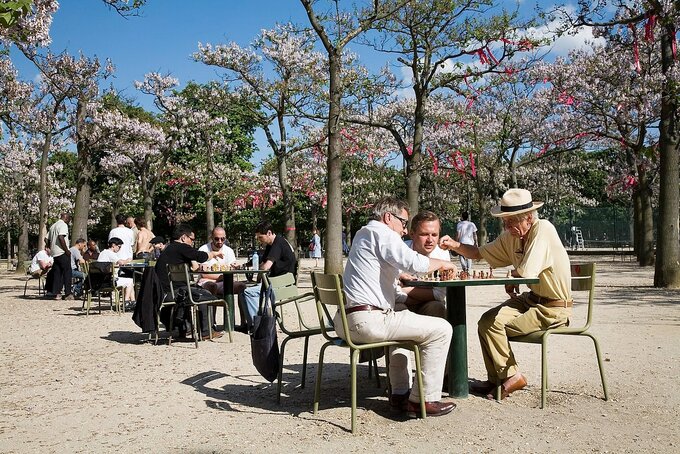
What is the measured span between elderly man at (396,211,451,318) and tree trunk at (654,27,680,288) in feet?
37.3

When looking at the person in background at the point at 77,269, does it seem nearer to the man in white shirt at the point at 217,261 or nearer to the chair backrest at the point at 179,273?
the man in white shirt at the point at 217,261

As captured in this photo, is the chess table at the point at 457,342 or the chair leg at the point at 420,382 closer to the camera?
the chair leg at the point at 420,382

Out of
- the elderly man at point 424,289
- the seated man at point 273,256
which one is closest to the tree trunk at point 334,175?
the seated man at point 273,256

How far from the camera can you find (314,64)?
73.5ft

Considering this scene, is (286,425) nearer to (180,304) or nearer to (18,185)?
(180,304)

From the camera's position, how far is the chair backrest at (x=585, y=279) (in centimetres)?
586

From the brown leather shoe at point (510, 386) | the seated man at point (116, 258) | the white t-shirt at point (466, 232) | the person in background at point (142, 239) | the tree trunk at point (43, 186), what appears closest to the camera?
the brown leather shoe at point (510, 386)

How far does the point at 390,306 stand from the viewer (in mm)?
5375

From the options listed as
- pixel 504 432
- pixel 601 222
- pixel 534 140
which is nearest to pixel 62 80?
pixel 534 140

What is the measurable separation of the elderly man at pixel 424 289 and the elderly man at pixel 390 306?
1.07ft

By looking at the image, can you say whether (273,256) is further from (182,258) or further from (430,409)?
(430,409)

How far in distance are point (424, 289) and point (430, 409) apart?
1.19 m

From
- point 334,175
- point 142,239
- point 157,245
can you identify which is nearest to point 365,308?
point 157,245

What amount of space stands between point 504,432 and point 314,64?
61.1 ft
